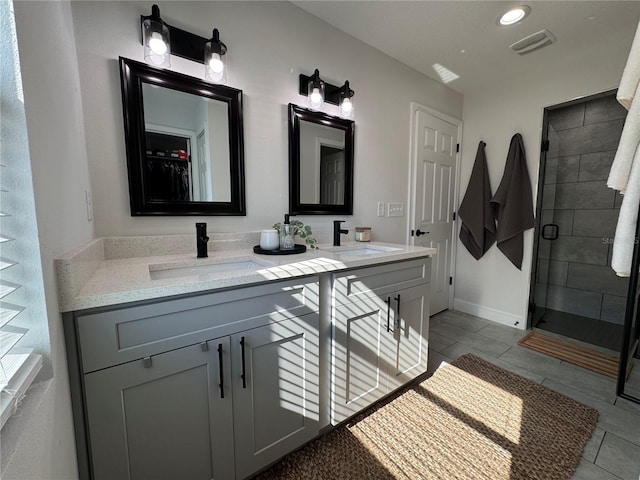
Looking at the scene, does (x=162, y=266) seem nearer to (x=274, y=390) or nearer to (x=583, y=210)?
(x=274, y=390)

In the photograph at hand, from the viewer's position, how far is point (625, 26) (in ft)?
6.10

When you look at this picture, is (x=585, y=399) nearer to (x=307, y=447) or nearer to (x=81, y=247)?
(x=307, y=447)

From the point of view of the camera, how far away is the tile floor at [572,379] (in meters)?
1.27

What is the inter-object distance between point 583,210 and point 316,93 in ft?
10.5

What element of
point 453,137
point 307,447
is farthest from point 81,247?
Result: point 453,137

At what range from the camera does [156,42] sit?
1.22 metres

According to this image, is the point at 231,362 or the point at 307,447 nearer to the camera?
the point at 231,362

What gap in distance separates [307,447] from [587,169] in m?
3.76

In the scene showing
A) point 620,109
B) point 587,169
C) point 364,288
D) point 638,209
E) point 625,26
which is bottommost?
point 364,288

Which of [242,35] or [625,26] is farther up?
[625,26]

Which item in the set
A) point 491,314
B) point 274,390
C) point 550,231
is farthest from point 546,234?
point 274,390

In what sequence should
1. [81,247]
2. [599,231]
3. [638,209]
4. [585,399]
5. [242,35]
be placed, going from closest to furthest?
[81,247] → [638,209] → [242,35] → [585,399] → [599,231]

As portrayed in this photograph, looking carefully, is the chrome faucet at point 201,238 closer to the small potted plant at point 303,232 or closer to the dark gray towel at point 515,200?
the small potted plant at point 303,232

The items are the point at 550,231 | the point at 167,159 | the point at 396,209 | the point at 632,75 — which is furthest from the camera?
the point at 550,231
